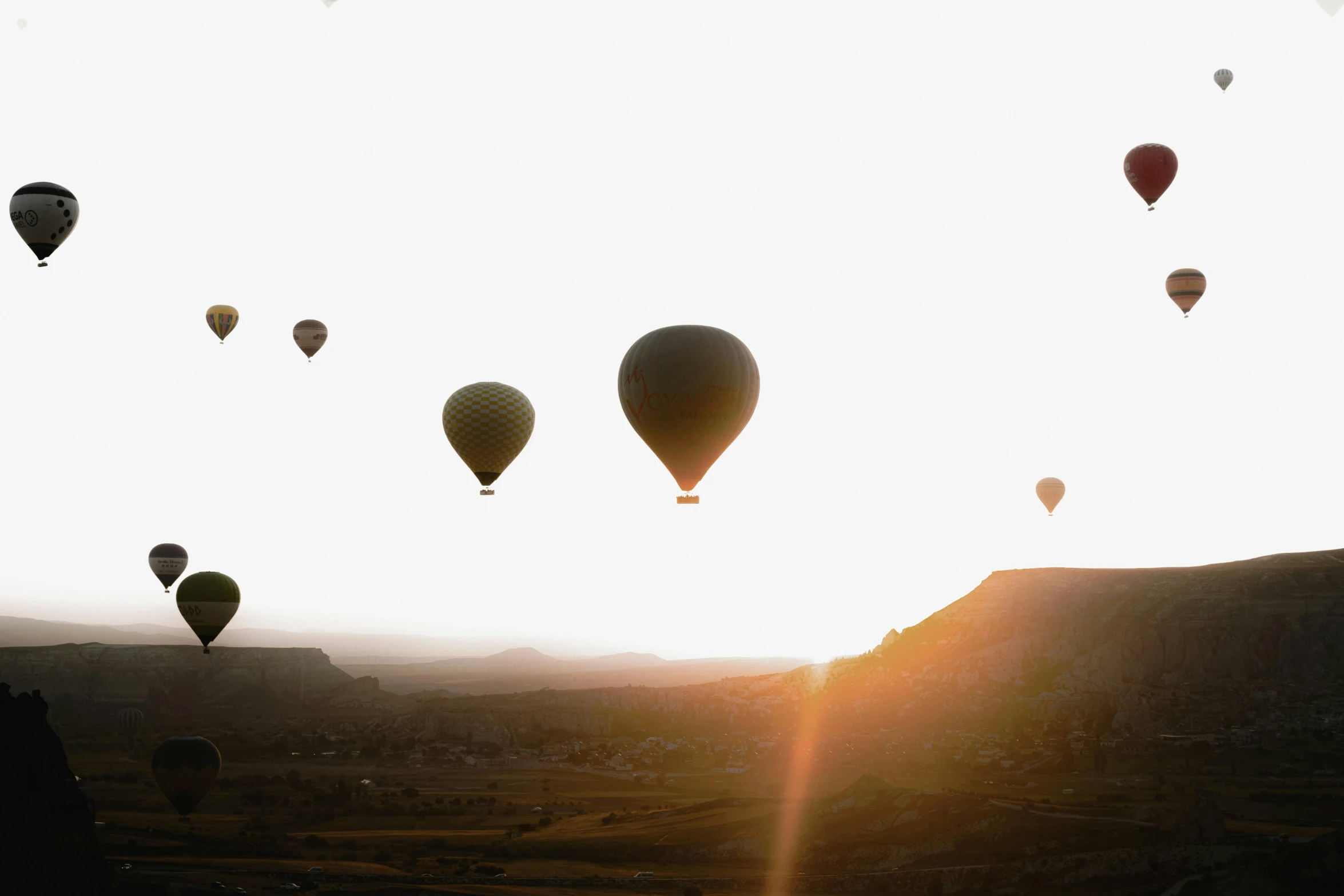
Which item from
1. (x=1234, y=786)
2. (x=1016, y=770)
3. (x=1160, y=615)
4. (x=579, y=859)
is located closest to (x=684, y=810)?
(x=579, y=859)

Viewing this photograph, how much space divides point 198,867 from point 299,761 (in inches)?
2518

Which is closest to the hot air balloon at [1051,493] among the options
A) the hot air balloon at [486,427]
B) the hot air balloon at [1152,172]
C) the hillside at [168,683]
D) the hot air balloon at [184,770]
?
the hot air balloon at [1152,172]

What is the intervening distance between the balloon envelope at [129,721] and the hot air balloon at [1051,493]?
384 ft

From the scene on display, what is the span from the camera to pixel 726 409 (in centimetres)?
4697

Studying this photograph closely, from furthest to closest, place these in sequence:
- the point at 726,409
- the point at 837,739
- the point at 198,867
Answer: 1. the point at 837,739
2. the point at 198,867
3. the point at 726,409

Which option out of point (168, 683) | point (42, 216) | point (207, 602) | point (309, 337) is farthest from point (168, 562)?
point (168, 683)

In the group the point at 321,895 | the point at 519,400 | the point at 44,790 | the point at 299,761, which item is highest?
the point at 519,400

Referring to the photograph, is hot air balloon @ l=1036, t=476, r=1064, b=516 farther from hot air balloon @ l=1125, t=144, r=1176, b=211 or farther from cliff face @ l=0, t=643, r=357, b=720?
cliff face @ l=0, t=643, r=357, b=720

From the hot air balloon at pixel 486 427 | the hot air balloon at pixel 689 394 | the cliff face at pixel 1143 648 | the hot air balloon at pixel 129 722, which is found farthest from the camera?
the hot air balloon at pixel 129 722

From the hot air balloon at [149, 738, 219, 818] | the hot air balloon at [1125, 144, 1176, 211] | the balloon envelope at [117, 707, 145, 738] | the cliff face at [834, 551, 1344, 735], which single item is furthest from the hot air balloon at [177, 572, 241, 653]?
the balloon envelope at [117, 707, 145, 738]

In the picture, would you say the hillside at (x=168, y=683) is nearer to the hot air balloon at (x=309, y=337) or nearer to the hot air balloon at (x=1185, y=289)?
the hot air balloon at (x=309, y=337)

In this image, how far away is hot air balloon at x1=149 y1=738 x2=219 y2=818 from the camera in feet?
247

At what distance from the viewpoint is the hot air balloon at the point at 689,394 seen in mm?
46469

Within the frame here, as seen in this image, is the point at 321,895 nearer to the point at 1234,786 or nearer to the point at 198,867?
the point at 198,867
